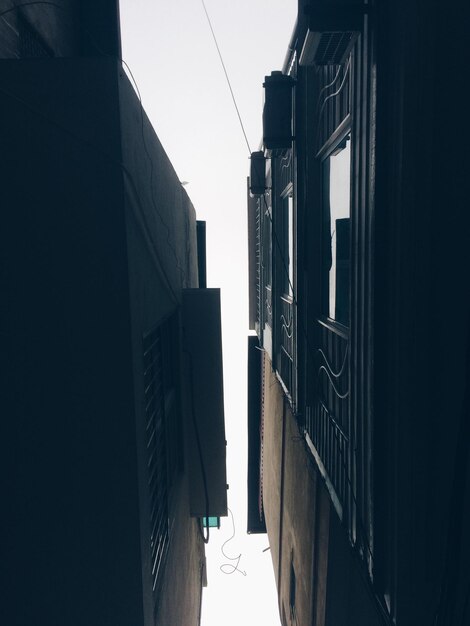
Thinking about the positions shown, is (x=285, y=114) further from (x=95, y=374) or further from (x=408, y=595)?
(x=408, y=595)

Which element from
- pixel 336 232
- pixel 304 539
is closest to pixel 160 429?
pixel 336 232

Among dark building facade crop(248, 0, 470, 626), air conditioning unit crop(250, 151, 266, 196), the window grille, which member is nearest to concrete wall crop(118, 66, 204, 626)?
the window grille

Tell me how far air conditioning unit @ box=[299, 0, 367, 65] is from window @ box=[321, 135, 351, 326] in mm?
732

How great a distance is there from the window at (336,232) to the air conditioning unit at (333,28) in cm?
73

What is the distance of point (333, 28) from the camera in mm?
3633

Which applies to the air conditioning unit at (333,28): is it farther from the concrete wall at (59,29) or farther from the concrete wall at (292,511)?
the concrete wall at (292,511)

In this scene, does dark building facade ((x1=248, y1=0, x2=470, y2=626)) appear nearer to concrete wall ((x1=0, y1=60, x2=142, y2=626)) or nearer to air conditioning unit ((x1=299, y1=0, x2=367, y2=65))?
air conditioning unit ((x1=299, y1=0, x2=367, y2=65))

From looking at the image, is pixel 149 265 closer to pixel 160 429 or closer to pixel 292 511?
pixel 160 429

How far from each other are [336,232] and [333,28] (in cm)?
183

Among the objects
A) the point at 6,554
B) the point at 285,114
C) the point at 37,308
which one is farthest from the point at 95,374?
the point at 285,114

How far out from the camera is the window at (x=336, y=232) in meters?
4.45

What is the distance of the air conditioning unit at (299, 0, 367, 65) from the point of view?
357cm

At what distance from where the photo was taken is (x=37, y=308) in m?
2.82

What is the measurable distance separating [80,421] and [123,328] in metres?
0.63
